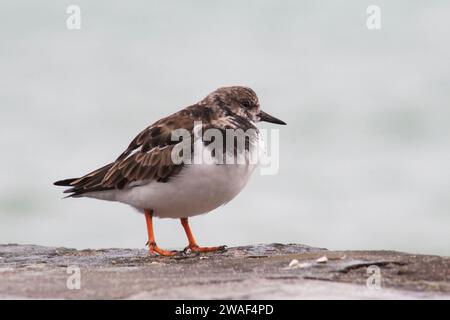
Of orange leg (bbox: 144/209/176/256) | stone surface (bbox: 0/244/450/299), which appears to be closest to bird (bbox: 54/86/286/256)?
orange leg (bbox: 144/209/176/256)

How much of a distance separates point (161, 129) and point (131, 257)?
1.22 m

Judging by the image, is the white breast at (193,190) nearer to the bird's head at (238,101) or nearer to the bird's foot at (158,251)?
the bird's foot at (158,251)

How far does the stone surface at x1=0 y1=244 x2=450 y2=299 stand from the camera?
386 centimetres

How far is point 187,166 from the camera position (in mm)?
6383

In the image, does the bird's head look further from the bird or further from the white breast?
the white breast

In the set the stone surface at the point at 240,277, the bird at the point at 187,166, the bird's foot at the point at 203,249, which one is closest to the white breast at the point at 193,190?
the bird at the point at 187,166

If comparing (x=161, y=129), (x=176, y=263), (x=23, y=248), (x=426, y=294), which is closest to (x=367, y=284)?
(x=426, y=294)

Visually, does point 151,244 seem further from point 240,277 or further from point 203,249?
point 240,277

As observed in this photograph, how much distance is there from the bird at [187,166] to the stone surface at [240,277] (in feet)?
2.00

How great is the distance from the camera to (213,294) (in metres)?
3.77

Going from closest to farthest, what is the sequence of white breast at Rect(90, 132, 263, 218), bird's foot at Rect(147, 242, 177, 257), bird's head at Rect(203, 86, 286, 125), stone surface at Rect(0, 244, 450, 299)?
stone surface at Rect(0, 244, 450, 299), white breast at Rect(90, 132, 263, 218), bird's foot at Rect(147, 242, 177, 257), bird's head at Rect(203, 86, 286, 125)

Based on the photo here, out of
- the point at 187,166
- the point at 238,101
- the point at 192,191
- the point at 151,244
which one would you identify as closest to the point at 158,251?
the point at 151,244

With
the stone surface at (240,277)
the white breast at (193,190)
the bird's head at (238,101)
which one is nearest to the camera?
the stone surface at (240,277)

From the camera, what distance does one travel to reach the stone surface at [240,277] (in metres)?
3.86
